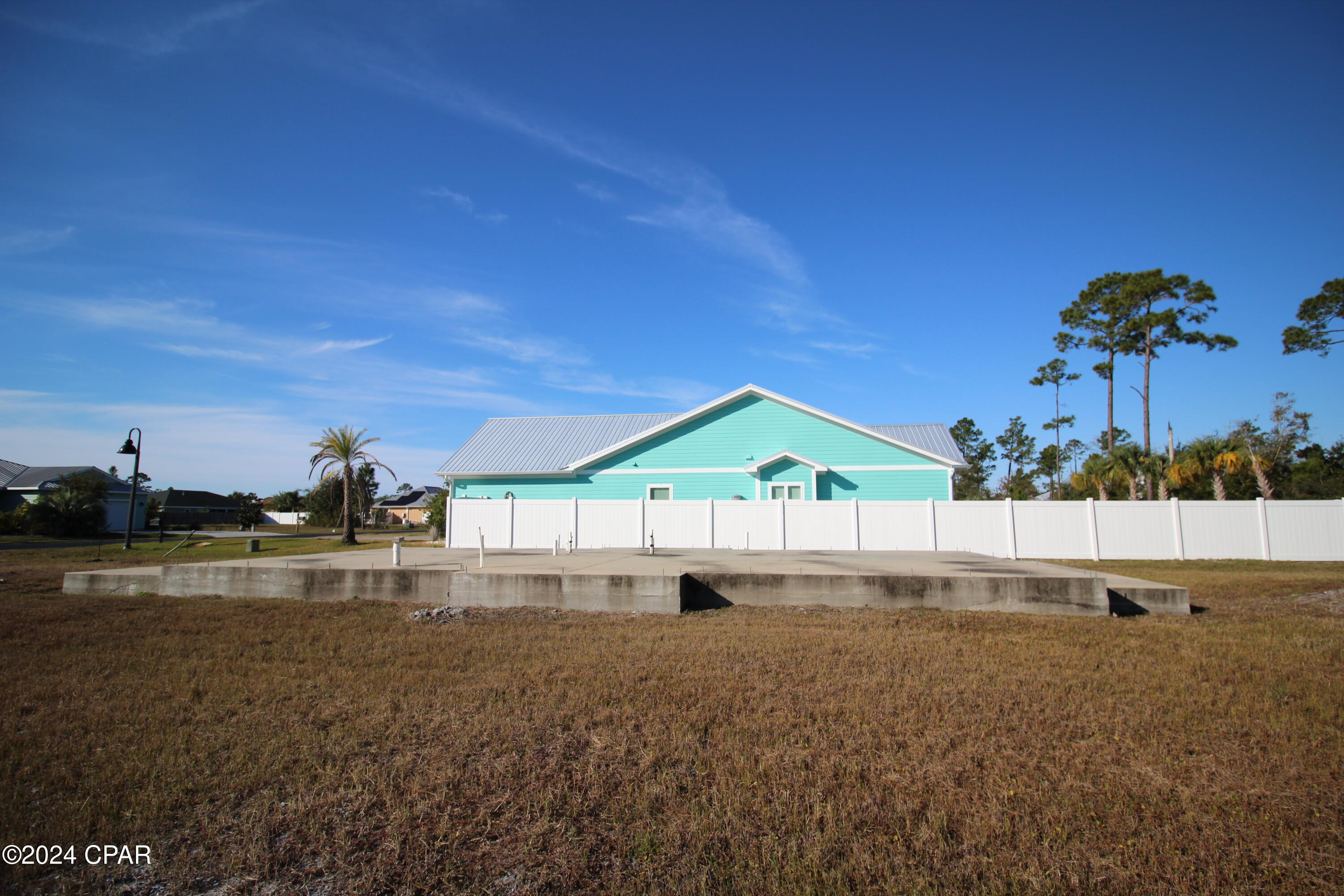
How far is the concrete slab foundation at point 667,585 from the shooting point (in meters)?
9.63

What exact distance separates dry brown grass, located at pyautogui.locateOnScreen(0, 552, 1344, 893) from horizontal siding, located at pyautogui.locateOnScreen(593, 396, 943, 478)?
13.8 m

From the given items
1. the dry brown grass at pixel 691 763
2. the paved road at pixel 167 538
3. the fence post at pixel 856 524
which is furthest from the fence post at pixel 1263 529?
the paved road at pixel 167 538

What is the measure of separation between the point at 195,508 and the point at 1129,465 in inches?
3048

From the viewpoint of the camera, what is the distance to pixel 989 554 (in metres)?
17.2

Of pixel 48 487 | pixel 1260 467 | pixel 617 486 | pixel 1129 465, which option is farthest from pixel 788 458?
pixel 48 487

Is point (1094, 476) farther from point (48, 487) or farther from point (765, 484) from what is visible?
point (48, 487)

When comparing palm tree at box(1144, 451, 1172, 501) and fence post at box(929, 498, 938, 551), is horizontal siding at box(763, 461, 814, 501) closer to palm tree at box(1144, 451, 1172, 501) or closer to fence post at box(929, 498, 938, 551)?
fence post at box(929, 498, 938, 551)

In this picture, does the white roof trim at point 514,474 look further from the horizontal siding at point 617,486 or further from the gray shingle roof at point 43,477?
the gray shingle roof at point 43,477

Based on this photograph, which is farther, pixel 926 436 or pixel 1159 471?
pixel 1159 471

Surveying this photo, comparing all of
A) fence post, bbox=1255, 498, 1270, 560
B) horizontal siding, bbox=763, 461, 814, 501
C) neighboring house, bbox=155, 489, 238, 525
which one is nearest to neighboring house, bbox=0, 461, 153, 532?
neighboring house, bbox=155, 489, 238, 525

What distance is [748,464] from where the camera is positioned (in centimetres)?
2153

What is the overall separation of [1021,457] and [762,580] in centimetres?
5468

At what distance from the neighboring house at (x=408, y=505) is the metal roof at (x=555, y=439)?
1897 inches

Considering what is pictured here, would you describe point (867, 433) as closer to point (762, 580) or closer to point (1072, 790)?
point (762, 580)
